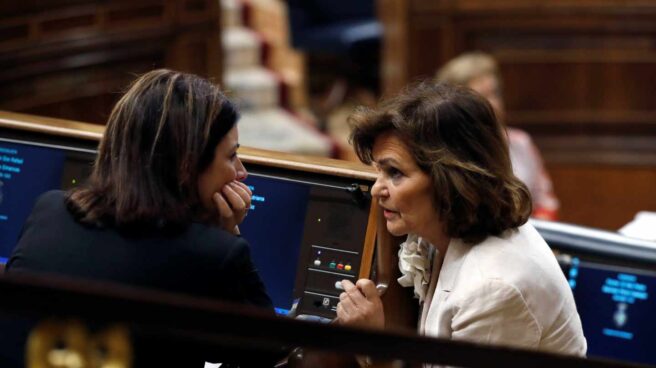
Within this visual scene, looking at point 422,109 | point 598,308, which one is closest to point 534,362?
point 422,109

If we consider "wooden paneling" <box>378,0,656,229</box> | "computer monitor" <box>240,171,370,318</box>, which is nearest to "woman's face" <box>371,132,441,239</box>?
"computer monitor" <box>240,171,370,318</box>

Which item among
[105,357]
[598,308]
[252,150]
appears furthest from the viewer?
[598,308]

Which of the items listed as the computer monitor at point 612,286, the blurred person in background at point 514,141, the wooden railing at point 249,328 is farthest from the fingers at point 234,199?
the blurred person in background at point 514,141

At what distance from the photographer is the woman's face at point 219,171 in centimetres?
218

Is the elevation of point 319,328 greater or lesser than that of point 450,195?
lesser

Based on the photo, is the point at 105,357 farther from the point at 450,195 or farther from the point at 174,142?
the point at 450,195

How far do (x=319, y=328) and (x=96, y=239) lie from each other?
713mm

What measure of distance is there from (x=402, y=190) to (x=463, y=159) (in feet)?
0.44

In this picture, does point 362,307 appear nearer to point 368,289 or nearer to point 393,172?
point 368,289

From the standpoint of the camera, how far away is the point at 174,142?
2121 millimetres

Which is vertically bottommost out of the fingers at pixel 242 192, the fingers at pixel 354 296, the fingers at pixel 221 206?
the fingers at pixel 354 296

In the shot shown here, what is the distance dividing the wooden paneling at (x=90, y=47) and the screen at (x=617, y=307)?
6.84 feet

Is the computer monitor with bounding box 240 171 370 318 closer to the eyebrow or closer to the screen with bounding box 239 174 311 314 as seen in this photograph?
the screen with bounding box 239 174 311 314

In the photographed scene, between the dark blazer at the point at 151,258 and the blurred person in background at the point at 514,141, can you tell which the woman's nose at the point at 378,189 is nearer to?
the dark blazer at the point at 151,258
